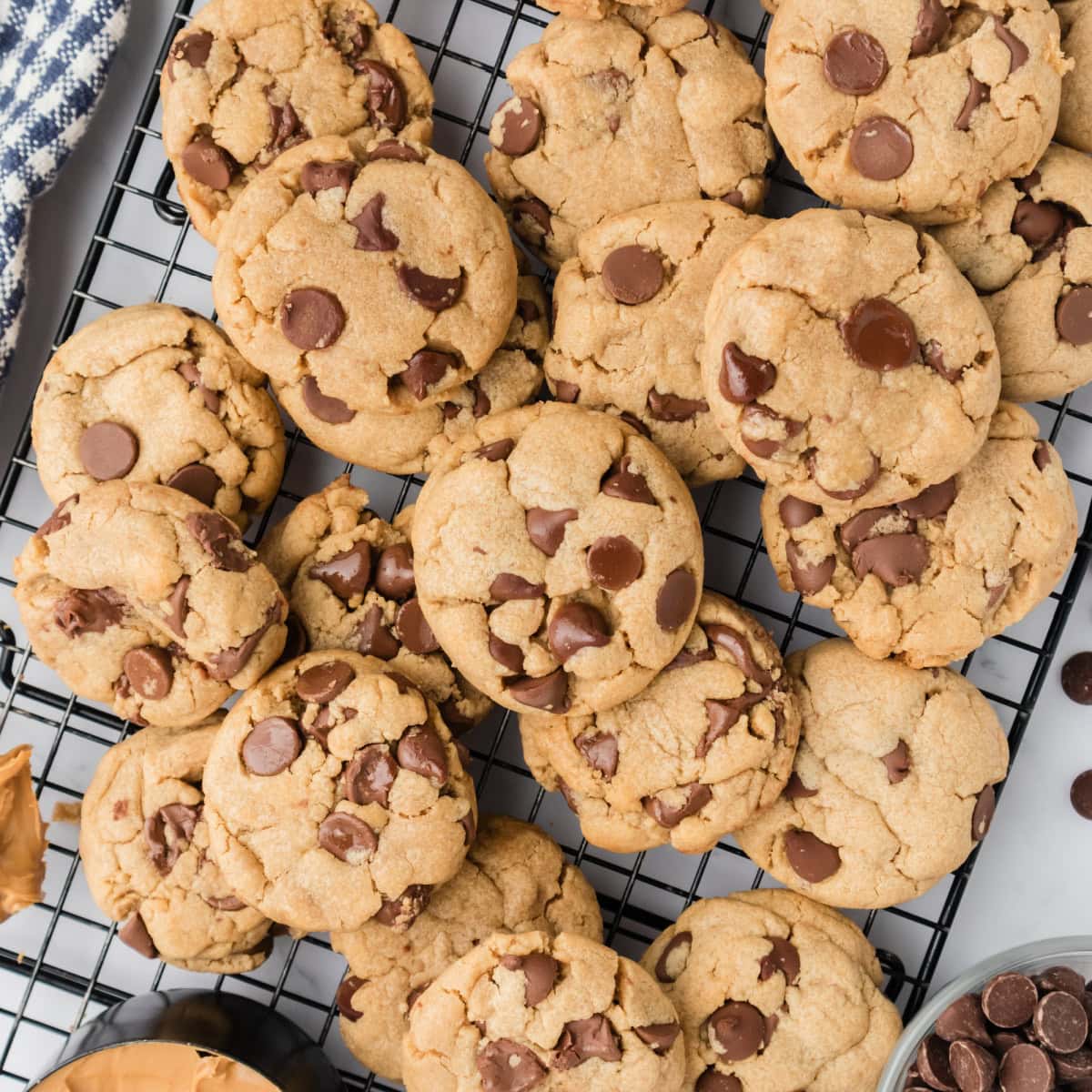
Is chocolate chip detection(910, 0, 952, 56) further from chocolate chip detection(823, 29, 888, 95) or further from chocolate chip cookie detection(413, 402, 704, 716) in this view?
chocolate chip cookie detection(413, 402, 704, 716)

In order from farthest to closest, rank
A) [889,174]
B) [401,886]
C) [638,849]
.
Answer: [638,849] → [401,886] → [889,174]

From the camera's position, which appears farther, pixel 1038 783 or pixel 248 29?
pixel 1038 783

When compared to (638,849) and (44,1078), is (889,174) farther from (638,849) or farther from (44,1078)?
(44,1078)

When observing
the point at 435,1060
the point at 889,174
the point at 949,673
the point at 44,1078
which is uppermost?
the point at 889,174

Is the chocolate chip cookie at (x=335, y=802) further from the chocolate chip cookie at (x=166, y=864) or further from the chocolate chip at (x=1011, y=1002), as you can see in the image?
the chocolate chip at (x=1011, y=1002)

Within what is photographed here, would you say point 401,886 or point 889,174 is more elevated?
point 889,174

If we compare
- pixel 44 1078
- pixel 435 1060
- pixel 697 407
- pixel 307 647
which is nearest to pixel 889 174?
pixel 697 407

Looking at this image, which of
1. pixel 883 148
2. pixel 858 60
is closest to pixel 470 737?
pixel 883 148

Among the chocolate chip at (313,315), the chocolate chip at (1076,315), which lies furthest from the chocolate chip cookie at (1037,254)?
the chocolate chip at (313,315)
